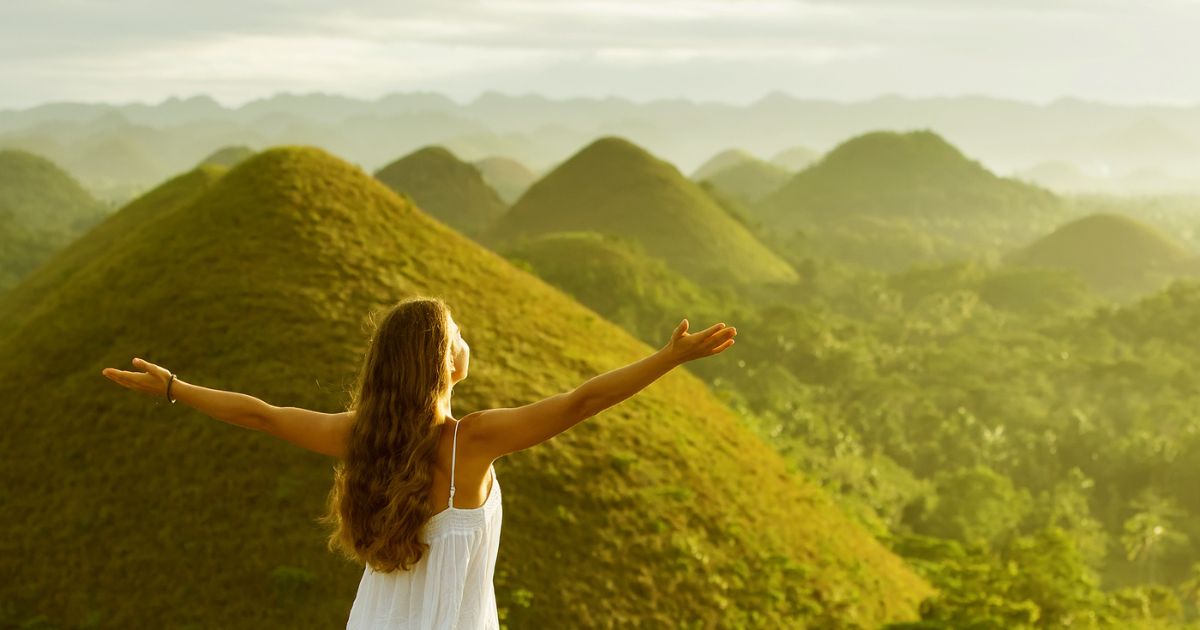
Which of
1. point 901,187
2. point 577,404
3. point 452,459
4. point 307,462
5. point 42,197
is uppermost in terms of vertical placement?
point 577,404

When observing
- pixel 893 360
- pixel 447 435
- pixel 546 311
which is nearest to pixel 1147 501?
pixel 893 360

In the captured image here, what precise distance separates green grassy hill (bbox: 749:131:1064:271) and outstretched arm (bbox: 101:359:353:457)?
11331cm

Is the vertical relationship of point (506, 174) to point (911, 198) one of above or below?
below

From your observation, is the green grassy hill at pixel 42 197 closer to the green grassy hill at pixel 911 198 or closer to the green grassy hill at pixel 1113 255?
the green grassy hill at pixel 911 198

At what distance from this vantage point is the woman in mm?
3299

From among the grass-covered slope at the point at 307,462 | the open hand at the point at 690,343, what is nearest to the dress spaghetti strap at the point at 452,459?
the open hand at the point at 690,343

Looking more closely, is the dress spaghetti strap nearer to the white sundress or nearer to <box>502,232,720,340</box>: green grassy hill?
the white sundress

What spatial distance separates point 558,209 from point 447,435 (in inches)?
3032

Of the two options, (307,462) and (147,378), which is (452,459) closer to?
(147,378)

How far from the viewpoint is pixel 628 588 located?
498 inches

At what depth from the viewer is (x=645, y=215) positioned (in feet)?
246

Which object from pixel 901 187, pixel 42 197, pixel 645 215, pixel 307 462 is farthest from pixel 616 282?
pixel 901 187

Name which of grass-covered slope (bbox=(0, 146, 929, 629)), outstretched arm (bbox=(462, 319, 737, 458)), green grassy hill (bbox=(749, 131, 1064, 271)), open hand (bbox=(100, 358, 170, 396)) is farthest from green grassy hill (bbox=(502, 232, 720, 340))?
green grassy hill (bbox=(749, 131, 1064, 271))

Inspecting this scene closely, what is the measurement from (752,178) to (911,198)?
40453 millimetres
